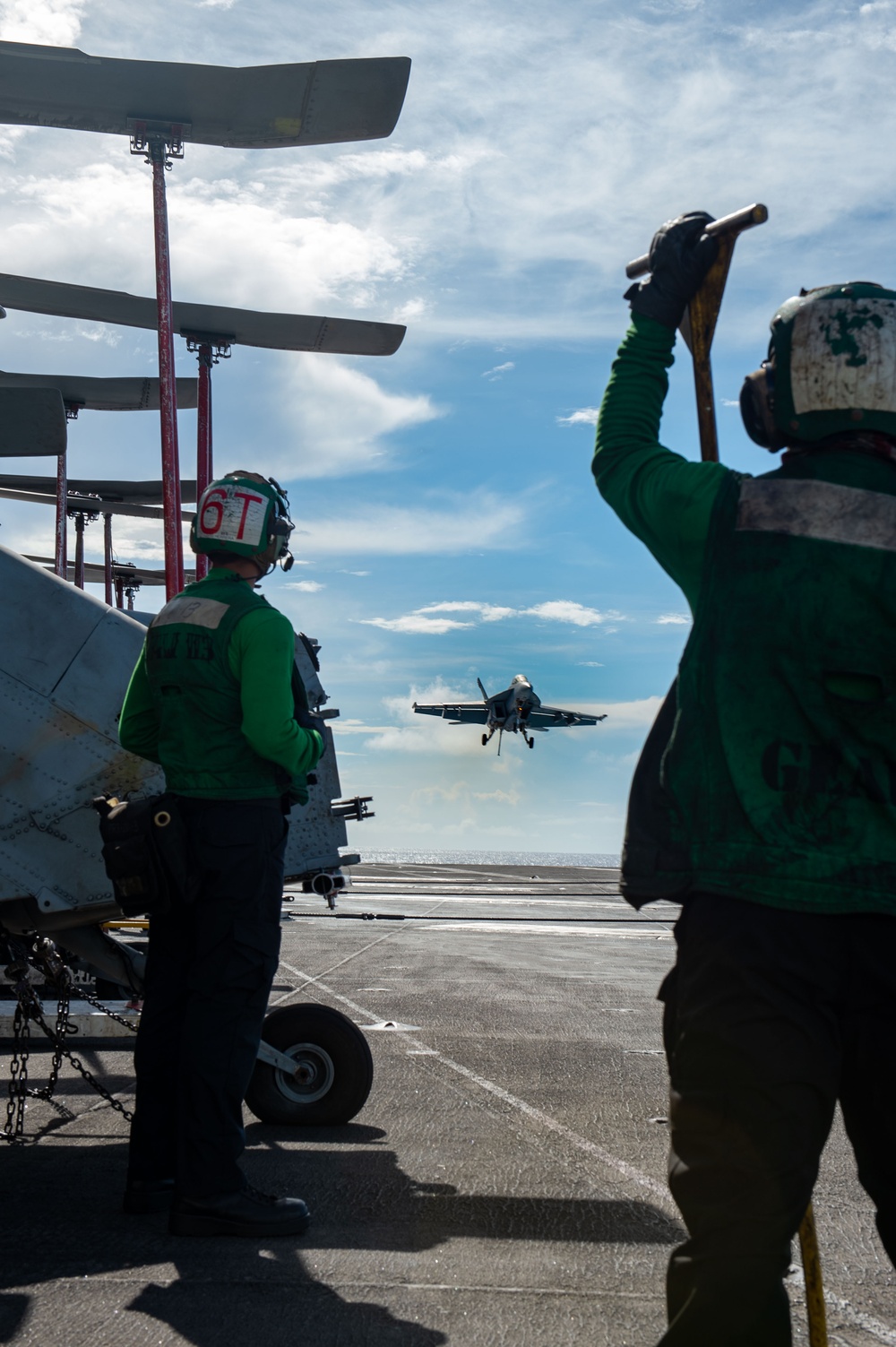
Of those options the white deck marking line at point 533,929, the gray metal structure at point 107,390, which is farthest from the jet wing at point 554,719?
the gray metal structure at point 107,390

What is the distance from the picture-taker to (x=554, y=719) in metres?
59.9

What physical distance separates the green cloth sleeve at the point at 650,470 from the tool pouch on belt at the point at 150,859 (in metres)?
2.22

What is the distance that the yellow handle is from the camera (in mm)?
2057

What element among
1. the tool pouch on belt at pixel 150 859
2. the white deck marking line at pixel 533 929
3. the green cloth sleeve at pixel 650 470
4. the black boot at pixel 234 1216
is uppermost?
the green cloth sleeve at pixel 650 470

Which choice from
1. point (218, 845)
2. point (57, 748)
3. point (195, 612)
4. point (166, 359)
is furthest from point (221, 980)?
point (166, 359)

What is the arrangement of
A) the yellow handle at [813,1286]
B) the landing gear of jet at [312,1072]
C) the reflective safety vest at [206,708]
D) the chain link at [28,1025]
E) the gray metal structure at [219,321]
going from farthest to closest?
1. the gray metal structure at [219,321]
2. the landing gear of jet at [312,1072]
3. the chain link at [28,1025]
4. the reflective safety vest at [206,708]
5. the yellow handle at [813,1286]

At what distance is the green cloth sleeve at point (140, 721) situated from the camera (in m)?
4.39

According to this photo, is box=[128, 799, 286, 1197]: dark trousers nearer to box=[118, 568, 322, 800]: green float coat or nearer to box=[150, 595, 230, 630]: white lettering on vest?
box=[118, 568, 322, 800]: green float coat

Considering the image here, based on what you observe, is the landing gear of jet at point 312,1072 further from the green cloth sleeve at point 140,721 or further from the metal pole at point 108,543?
the metal pole at point 108,543

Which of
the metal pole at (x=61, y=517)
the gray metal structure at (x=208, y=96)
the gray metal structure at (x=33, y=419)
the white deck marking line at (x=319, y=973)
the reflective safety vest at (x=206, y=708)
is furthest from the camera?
the metal pole at (x=61, y=517)

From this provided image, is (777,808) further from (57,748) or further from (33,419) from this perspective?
(33,419)

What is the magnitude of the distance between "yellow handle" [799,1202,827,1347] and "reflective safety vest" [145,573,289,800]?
7.83 ft

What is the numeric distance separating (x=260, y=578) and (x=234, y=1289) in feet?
7.69

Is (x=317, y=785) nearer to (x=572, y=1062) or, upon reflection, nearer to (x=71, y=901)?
(x=71, y=901)
